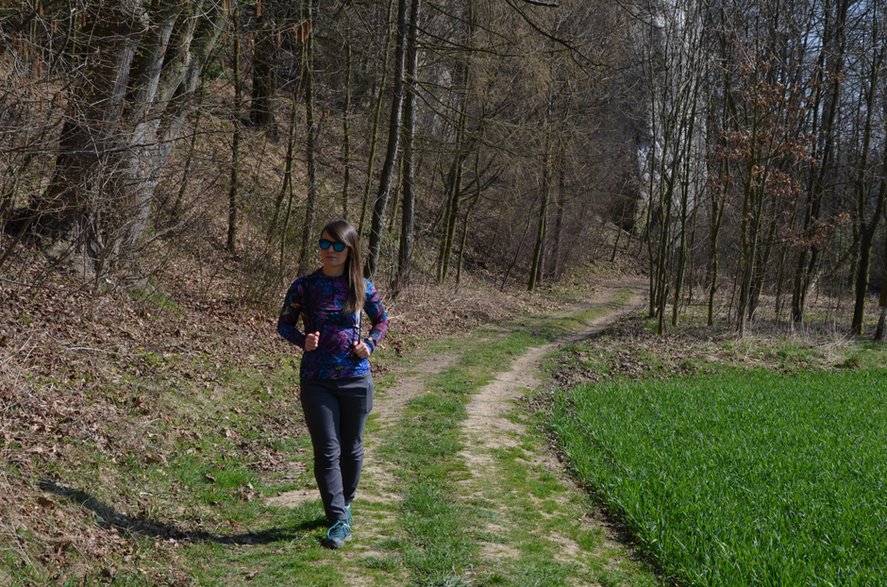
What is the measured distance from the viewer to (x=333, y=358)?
16.9 feet

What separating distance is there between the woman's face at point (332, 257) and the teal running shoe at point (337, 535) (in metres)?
1.82

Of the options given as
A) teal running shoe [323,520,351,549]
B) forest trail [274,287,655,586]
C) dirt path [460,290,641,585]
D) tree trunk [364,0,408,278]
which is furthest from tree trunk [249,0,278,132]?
teal running shoe [323,520,351,549]

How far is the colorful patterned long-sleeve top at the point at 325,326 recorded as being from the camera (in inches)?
203

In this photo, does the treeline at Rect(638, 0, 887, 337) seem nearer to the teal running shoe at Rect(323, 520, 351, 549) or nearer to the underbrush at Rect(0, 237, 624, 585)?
the underbrush at Rect(0, 237, 624, 585)

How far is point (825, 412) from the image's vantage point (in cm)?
1220

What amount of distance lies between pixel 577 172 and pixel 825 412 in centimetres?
2470

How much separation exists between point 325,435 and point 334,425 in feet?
0.35

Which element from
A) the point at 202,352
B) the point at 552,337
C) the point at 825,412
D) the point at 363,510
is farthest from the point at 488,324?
the point at 363,510

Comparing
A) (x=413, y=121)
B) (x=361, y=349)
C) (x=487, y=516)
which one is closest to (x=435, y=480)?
(x=487, y=516)

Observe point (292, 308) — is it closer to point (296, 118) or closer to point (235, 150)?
point (235, 150)

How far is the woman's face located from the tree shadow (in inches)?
79.0

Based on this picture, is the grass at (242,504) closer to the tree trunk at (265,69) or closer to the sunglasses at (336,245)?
the sunglasses at (336,245)

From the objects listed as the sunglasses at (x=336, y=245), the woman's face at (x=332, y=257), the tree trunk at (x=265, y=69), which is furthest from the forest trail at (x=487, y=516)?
the tree trunk at (x=265, y=69)

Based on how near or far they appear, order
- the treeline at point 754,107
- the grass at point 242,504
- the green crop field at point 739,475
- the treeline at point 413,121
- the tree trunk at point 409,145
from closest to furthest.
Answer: the grass at point 242,504
the green crop field at point 739,475
the treeline at point 413,121
the tree trunk at point 409,145
the treeline at point 754,107
